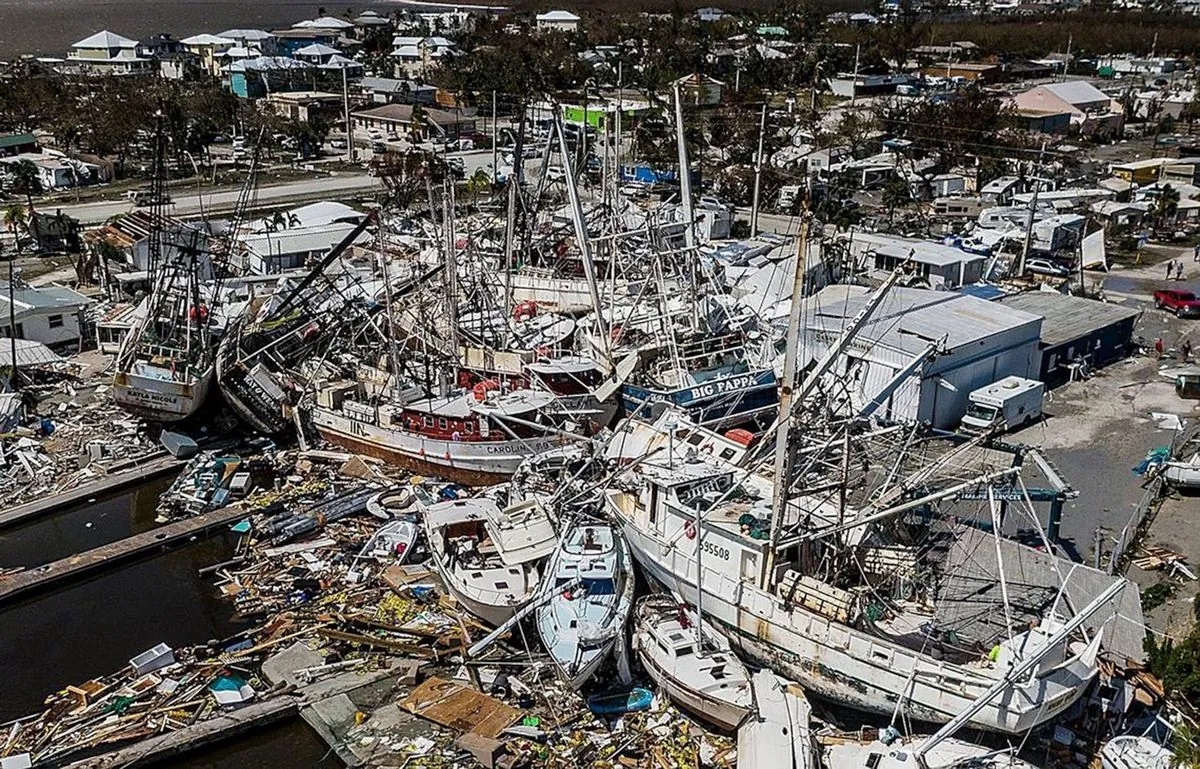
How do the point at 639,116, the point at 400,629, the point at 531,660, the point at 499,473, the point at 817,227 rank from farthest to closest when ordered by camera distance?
the point at 639,116 → the point at 817,227 → the point at 499,473 → the point at 400,629 → the point at 531,660

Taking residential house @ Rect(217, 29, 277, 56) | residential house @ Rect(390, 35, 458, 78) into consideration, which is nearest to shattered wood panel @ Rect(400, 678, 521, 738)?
residential house @ Rect(390, 35, 458, 78)

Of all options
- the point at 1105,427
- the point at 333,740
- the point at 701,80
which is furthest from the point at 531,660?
the point at 701,80

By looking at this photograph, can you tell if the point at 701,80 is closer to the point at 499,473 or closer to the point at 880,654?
the point at 499,473

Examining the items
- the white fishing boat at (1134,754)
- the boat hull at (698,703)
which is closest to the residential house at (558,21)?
the boat hull at (698,703)

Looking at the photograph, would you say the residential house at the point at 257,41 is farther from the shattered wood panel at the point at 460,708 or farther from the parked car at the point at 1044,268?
the shattered wood panel at the point at 460,708

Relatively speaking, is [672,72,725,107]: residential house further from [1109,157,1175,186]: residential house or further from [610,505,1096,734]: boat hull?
[610,505,1096,734]: boat hull

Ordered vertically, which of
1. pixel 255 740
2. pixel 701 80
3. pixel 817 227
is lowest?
pixel 255 740

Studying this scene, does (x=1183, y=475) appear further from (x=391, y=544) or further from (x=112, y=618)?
(x=112, y=618)
